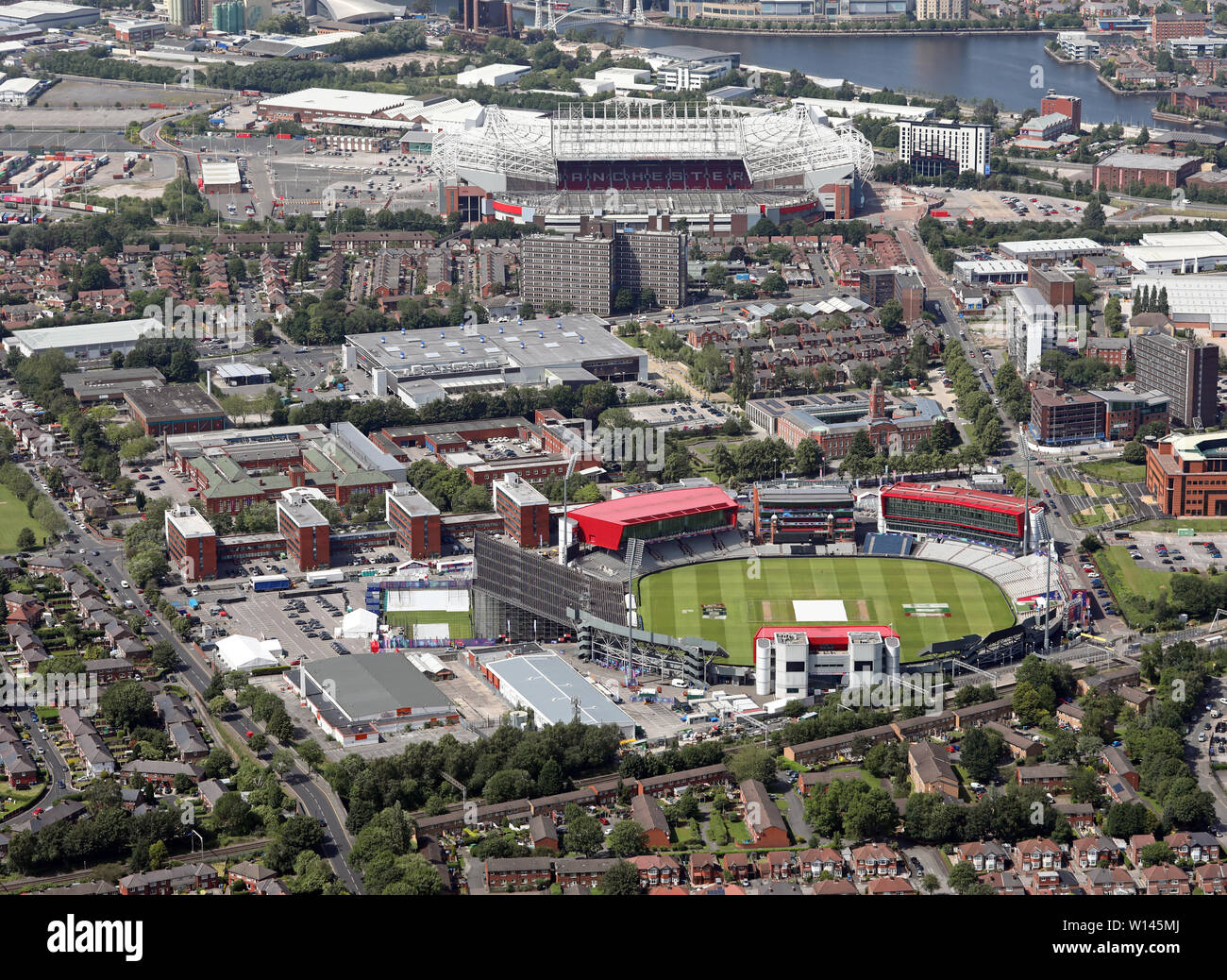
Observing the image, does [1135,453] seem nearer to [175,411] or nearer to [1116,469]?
[1116,469]

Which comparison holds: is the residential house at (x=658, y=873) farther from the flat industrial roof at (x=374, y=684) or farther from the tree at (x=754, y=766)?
the flat industrial roof at (x=374, y=684)

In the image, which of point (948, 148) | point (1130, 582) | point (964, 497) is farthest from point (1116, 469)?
point (948, 148)

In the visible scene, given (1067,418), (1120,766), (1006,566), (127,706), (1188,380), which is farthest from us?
(1188,380)

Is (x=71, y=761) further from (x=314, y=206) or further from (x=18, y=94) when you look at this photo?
(x=18, y=94)

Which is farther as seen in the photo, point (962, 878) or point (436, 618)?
point (436, 618)

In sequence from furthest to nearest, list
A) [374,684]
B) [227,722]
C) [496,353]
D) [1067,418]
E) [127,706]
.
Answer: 1. [496,353]
2. [1067,418]
3. [374,684]
4. [227,722]
5. [127,706]
